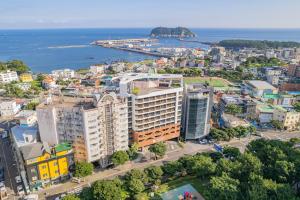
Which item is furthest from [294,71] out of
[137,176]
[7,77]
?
[7,77]

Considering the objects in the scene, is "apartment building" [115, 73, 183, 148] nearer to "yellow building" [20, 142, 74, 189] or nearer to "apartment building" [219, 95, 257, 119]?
"yellow building" [20, 142, 74, 189]

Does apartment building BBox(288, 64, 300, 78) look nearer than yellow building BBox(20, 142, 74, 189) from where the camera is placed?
No

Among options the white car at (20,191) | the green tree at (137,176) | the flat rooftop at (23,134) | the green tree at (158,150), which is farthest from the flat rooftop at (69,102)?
the green tree at (158,150)

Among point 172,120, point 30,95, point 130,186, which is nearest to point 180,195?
point 130,186

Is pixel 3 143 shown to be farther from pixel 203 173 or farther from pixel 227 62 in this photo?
pixel 227 62

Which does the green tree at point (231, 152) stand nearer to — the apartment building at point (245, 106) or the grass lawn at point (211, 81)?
the apartment building at point (245, 106)

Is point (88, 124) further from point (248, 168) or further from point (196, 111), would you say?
point (248, 168)

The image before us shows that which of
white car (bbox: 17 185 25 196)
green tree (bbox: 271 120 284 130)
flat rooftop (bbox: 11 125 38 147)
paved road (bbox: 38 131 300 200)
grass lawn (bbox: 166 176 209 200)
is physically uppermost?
flat rooftop (bbox: 11 125 38 147)

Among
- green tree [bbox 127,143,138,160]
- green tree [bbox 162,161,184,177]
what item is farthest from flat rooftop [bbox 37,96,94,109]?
green tree [bbox 162,161,184,177]
